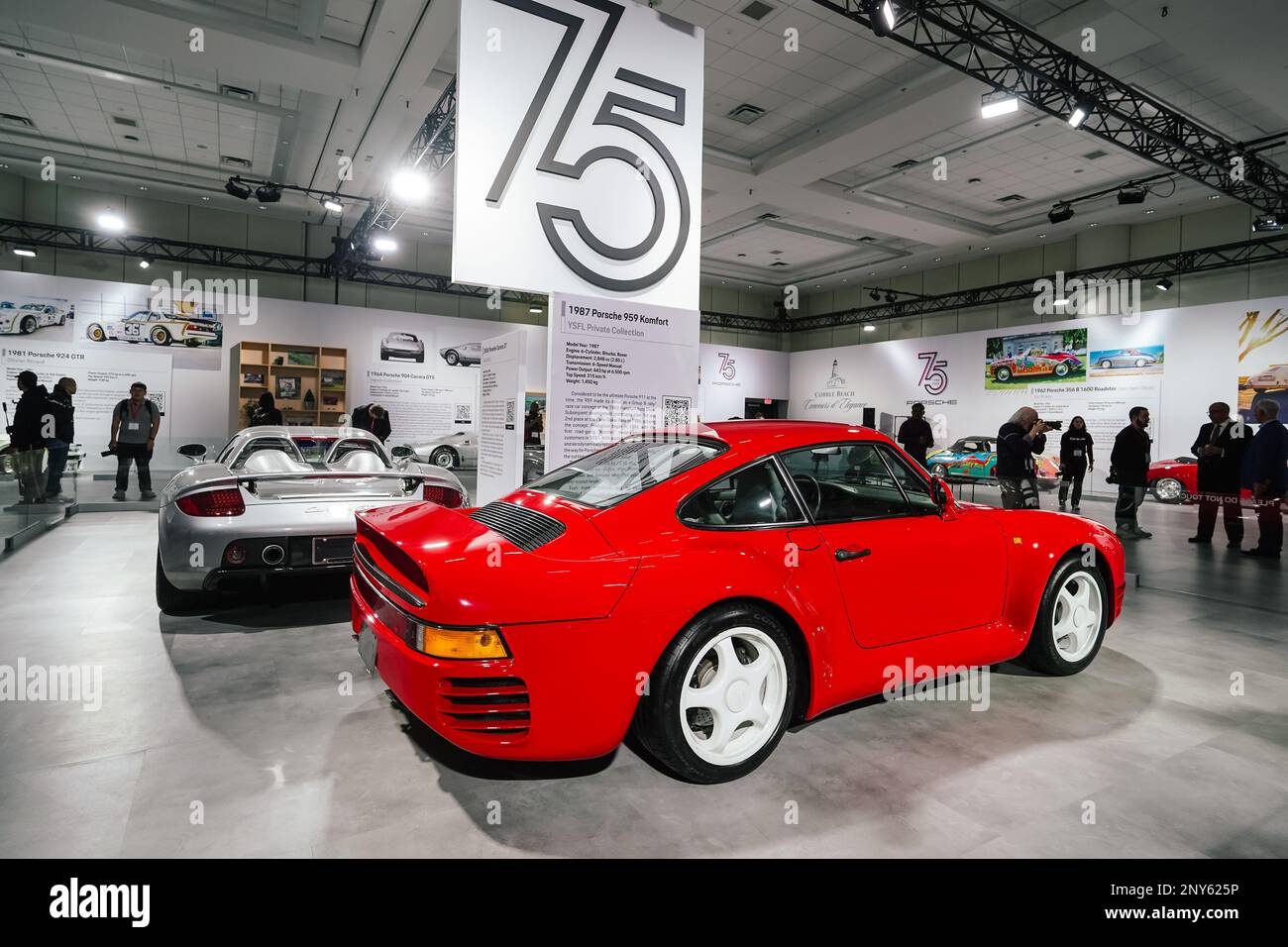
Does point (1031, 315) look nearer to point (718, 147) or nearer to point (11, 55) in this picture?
point (718, 147)

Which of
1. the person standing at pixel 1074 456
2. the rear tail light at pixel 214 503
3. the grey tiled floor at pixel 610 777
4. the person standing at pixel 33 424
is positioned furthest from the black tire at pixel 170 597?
the person standing at pixel 1074 456

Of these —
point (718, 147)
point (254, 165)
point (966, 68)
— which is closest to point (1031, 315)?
point (718, 147)

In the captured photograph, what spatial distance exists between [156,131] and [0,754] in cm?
1147

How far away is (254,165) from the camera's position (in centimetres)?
1173

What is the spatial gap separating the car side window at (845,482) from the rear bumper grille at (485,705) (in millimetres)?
1203

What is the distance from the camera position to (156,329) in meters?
13.3

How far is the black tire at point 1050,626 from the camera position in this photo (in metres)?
3.07

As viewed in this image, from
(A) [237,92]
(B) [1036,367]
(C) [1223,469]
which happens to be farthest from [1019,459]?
(B) [1036,367]

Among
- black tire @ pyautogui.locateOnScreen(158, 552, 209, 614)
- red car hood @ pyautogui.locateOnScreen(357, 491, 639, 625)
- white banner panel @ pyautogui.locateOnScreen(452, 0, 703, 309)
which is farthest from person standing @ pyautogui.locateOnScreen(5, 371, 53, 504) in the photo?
red car hood @ pyautogui.locateOnScreen(357, 491, 639, 625)

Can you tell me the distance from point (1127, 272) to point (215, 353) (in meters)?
18.2

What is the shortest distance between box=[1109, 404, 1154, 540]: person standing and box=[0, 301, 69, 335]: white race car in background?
16546 mm

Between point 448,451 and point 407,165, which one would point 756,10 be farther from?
point 448,451

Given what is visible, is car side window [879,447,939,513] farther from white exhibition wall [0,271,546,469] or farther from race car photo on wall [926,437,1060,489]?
race car photo on wall [926,437,1060,489]

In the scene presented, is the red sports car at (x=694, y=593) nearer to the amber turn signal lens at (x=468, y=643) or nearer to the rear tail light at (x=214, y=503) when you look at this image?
the amber turn signal lens at (x=468, y=643)
